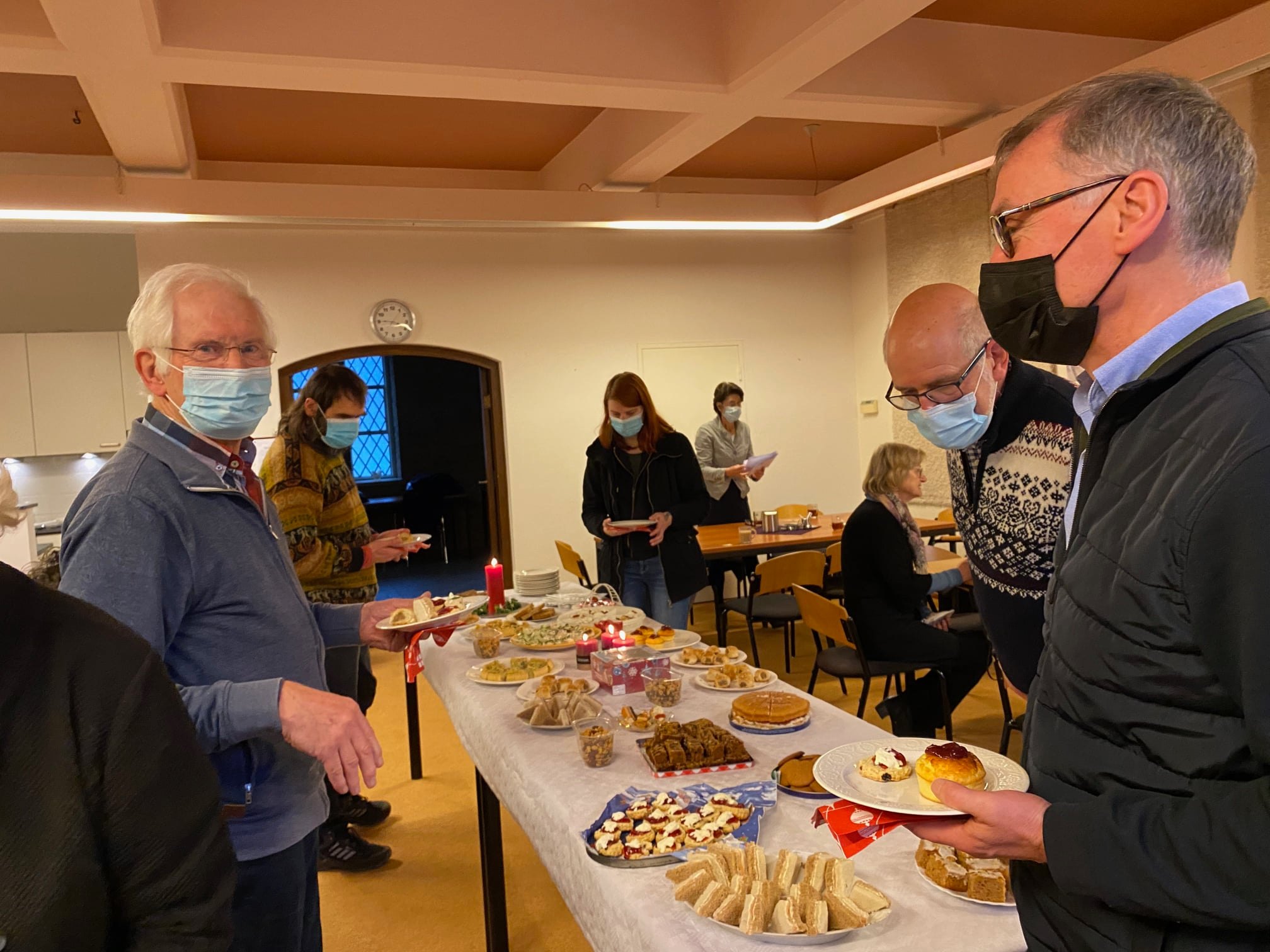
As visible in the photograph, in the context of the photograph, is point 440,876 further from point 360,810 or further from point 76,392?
point 76,392

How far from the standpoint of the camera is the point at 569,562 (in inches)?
237

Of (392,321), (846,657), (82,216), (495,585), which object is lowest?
(846,657)

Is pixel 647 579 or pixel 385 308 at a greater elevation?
pixel 385 308

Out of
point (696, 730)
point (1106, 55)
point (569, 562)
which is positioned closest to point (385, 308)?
point (569, 562)

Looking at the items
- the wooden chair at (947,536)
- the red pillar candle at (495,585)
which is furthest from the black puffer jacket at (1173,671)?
the wooden chair at (947,536)

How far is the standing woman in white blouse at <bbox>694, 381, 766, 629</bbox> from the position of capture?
7.16 m

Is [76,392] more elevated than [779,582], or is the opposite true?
[76,392]

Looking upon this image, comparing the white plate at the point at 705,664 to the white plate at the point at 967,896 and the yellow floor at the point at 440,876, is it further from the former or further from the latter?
A: the white plate at the point at 967,896

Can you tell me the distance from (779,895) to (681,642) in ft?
5.67

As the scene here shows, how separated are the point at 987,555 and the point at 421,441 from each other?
10963 millimetres

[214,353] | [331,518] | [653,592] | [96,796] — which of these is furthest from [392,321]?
[96,796]

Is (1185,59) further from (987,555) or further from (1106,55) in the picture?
(987,555)

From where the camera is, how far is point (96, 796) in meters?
0.96

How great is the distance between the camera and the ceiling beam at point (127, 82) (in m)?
3.49
